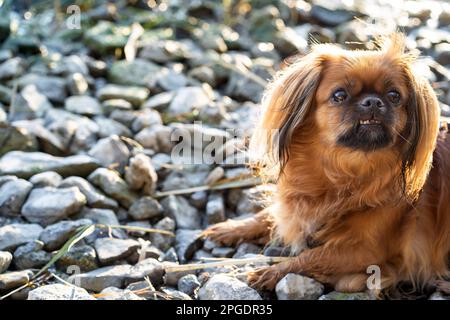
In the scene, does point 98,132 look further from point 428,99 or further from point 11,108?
point 428,99

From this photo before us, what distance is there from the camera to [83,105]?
4.86 meters

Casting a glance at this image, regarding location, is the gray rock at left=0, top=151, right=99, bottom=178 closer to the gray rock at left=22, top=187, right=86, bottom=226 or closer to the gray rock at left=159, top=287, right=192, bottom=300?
the gray rock at left=22, top=187, right=86, bottom=226

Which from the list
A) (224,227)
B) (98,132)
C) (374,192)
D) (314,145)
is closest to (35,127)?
(98,132)

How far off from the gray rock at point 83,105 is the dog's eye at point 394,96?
2370 millimetres

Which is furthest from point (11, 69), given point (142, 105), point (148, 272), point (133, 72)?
point (148, 272)

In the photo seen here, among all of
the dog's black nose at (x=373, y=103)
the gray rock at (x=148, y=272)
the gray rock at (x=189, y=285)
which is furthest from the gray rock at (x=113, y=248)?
the dog's black nose at (x=373, y=103)

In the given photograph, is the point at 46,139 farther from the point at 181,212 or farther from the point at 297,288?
the point at 297,288

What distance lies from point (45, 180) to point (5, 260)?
744mm

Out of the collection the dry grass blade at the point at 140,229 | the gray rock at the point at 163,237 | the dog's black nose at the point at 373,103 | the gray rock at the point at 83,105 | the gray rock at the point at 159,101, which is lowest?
the gray rock at the point at 163,237

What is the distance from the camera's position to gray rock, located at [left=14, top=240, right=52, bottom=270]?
10.6 ft

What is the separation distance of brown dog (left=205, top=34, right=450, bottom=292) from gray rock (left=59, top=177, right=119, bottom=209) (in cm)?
102

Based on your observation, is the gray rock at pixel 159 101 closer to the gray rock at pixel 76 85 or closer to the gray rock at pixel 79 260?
the gray rock at pixel 76 85

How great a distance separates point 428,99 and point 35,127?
8.08 ft

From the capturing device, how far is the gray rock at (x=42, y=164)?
389cm
